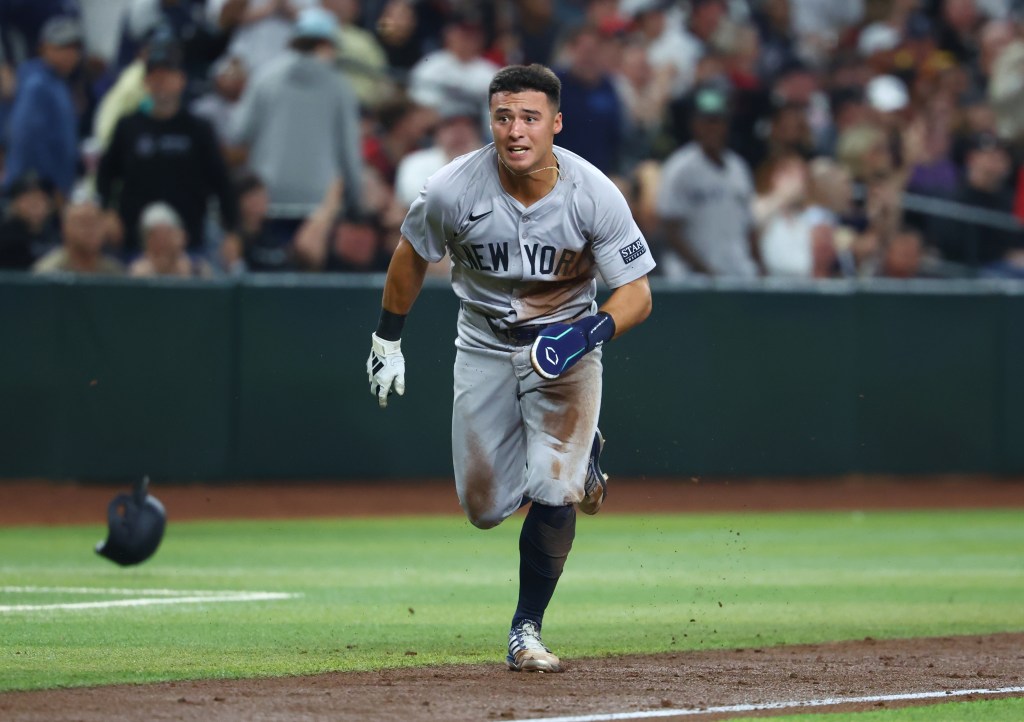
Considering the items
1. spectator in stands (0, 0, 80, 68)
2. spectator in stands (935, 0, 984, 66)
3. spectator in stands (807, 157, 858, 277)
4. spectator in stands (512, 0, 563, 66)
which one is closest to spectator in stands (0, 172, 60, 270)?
spectator in stands (0, 0, 80, 68)

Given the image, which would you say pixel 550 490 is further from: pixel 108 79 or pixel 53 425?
pixel 108 79

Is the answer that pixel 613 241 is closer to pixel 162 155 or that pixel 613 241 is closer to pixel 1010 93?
pixel 162 155

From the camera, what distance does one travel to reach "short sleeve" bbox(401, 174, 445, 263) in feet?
22.5

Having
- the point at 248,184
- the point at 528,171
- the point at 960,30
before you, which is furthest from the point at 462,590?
the point at 960,30

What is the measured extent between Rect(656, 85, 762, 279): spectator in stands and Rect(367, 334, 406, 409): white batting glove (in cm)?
863

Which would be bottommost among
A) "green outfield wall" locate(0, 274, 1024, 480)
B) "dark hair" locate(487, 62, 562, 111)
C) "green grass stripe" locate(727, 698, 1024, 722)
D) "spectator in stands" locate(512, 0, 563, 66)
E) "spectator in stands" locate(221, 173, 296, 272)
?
"green outfield wall" locate(0, 274, 1024, 480)

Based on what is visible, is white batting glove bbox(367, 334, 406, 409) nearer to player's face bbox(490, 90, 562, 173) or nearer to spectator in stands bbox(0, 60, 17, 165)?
player's face bbox(490, 90, 562, 173)

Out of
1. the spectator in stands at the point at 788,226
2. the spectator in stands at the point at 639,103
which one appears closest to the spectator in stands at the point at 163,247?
the spectator in stands at the point at 639,103

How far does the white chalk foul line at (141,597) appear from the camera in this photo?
852cm

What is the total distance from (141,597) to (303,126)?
6.26m

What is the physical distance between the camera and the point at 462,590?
974 cm

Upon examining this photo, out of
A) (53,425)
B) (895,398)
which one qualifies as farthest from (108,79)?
(895,398)

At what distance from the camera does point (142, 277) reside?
1450 cm

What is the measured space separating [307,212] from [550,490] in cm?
838
